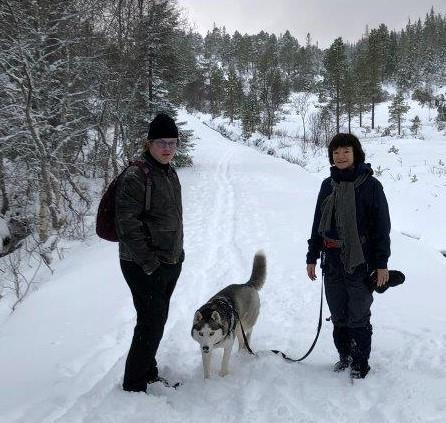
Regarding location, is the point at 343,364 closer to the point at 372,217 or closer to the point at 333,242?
the point at 333,242

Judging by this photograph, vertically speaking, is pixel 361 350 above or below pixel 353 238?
below

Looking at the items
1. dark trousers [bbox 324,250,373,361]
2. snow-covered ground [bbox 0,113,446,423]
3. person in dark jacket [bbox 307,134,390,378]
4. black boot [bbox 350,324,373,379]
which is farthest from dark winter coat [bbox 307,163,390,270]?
snow-covered ground [bbox 0,113,446,423]

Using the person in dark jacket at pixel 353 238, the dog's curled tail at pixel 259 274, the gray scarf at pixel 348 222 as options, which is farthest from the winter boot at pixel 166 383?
the gray scarf at pixel 348 222

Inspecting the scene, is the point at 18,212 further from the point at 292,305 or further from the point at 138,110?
the point at 292,305

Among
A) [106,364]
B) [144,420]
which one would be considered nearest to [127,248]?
[144,420]

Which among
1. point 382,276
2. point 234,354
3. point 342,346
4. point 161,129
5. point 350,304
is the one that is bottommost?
point 234,354

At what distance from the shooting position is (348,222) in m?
3.23

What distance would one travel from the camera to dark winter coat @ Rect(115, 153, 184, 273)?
2832 mm

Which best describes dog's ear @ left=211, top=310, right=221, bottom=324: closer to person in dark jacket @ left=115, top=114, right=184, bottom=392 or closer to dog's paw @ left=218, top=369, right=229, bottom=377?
person in dark jacket @ left=115, top=114, right=184, bottom=392

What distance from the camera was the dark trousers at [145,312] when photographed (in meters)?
3.05

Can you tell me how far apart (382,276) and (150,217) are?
1.94 meters

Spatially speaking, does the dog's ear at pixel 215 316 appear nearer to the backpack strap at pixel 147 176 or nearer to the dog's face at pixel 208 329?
the dog's face at pixel 208 329

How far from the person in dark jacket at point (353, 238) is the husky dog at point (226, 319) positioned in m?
0.96

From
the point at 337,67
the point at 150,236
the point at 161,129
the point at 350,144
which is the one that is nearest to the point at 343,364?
the point at 350,144
